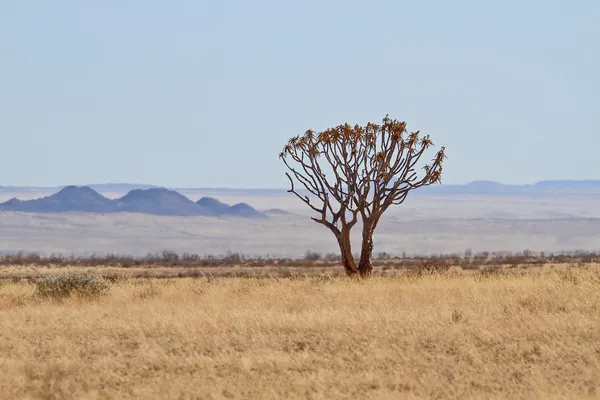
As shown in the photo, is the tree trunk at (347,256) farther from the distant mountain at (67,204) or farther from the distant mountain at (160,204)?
the distant mountain at (67,204)

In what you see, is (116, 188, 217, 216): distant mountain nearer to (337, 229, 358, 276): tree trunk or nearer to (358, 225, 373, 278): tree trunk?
(337, 229, 358, 276): tree trunk

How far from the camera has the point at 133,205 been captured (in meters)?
180

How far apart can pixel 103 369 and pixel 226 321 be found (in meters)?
3.15

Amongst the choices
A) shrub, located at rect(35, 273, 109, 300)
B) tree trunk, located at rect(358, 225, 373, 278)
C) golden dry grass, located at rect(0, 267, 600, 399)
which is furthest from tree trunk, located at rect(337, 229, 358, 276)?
golden dry grass, located at rect(0, 267, 600, 399)

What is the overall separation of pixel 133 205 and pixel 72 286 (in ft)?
526

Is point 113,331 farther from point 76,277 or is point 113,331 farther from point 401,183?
point 401,183

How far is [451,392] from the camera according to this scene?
36.1 ft

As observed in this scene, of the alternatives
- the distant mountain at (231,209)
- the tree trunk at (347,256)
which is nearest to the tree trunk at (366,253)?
the tree trunk at (347,256)

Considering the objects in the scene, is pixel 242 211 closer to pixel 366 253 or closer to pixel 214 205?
pixel 214 205

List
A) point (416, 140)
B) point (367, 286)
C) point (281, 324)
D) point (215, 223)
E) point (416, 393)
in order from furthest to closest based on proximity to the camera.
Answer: point (215, 223) → point (416, 140) → point (367, 286) → point (281, 324) → point (416, 393)

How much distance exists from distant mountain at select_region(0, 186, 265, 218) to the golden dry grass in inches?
6144

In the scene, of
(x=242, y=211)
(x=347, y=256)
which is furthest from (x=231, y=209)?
(x=347, y=256)

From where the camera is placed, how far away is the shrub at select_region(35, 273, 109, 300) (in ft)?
69.7

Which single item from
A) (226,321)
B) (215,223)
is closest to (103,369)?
(226,321)
